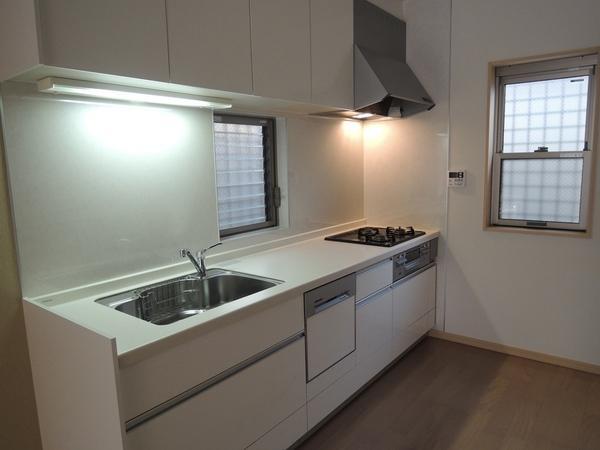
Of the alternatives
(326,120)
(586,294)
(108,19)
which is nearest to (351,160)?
(326,120)

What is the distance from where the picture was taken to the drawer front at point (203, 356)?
4.60 ft

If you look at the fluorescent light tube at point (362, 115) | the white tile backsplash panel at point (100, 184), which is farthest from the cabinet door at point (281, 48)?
the fluorescent light tube at point (362, 115)

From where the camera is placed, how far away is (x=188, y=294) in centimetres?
226

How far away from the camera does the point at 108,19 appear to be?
152 cm

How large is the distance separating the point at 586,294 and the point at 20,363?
3335mm

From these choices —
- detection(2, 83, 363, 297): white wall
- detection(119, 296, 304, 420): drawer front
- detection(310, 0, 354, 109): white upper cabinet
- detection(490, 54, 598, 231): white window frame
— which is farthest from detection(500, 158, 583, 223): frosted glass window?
detection(119, 296, 304, 420): drawer front

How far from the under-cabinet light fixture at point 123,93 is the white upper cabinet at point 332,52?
0.67 m

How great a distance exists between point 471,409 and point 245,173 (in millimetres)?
2023

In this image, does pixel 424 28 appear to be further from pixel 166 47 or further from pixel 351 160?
pixel 166 47

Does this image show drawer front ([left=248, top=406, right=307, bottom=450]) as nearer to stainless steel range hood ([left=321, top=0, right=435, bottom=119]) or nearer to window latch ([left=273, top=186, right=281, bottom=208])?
window latch ([left=273, top=186, right=281, bottom=208])

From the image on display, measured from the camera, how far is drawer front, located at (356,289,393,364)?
2.57 meters

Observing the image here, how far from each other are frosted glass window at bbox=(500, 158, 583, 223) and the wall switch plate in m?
0.30

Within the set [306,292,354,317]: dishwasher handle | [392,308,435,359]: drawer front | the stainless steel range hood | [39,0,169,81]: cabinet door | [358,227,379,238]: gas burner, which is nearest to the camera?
[39,0,169,81]: cabinet door

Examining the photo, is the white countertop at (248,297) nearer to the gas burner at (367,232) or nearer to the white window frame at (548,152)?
the gas burner at (367,232)
